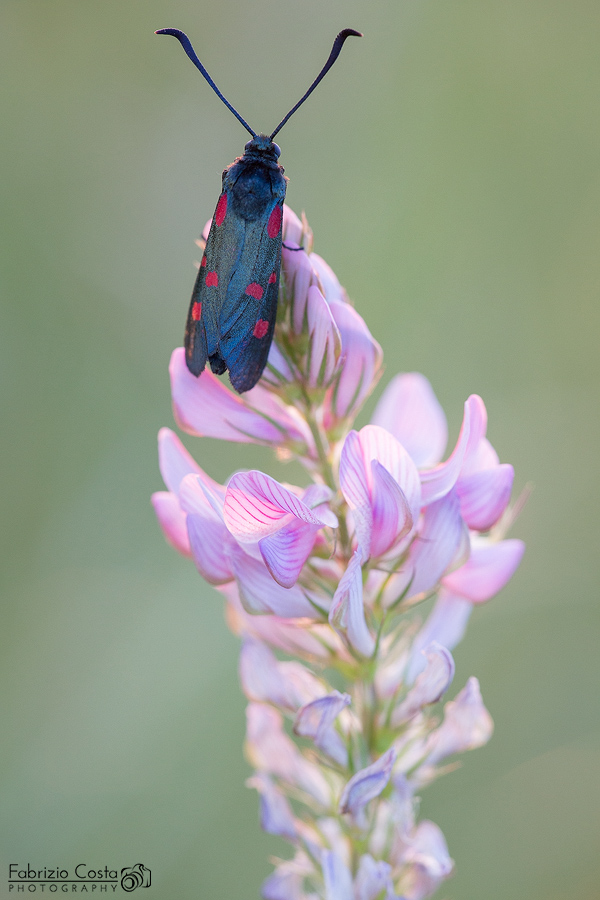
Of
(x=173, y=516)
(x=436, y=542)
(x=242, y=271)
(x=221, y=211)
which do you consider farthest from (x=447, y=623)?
(x=221, y=211)

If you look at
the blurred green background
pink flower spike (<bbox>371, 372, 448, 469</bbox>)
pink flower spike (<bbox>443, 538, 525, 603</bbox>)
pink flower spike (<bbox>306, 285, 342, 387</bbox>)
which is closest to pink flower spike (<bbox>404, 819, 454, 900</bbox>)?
pink flower spike (<bbox>443, 538, 525, 603</bbox>)

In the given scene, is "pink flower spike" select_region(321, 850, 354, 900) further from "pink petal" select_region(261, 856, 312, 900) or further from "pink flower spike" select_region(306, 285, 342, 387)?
"pink flower spike" select_region(306, 285, 342, 387)

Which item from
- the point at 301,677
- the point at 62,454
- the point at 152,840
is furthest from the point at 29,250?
the point at 301,677

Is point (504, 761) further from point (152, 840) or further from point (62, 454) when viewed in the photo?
point (62, 454)

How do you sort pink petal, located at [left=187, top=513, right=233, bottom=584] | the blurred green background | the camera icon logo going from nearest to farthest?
pink petal, located at [left=187, top=513, right=233, bottom=584] → the camera icon logo → the blurred green background

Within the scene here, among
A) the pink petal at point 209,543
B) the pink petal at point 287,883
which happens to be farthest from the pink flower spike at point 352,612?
the pink petal at point 287,883
